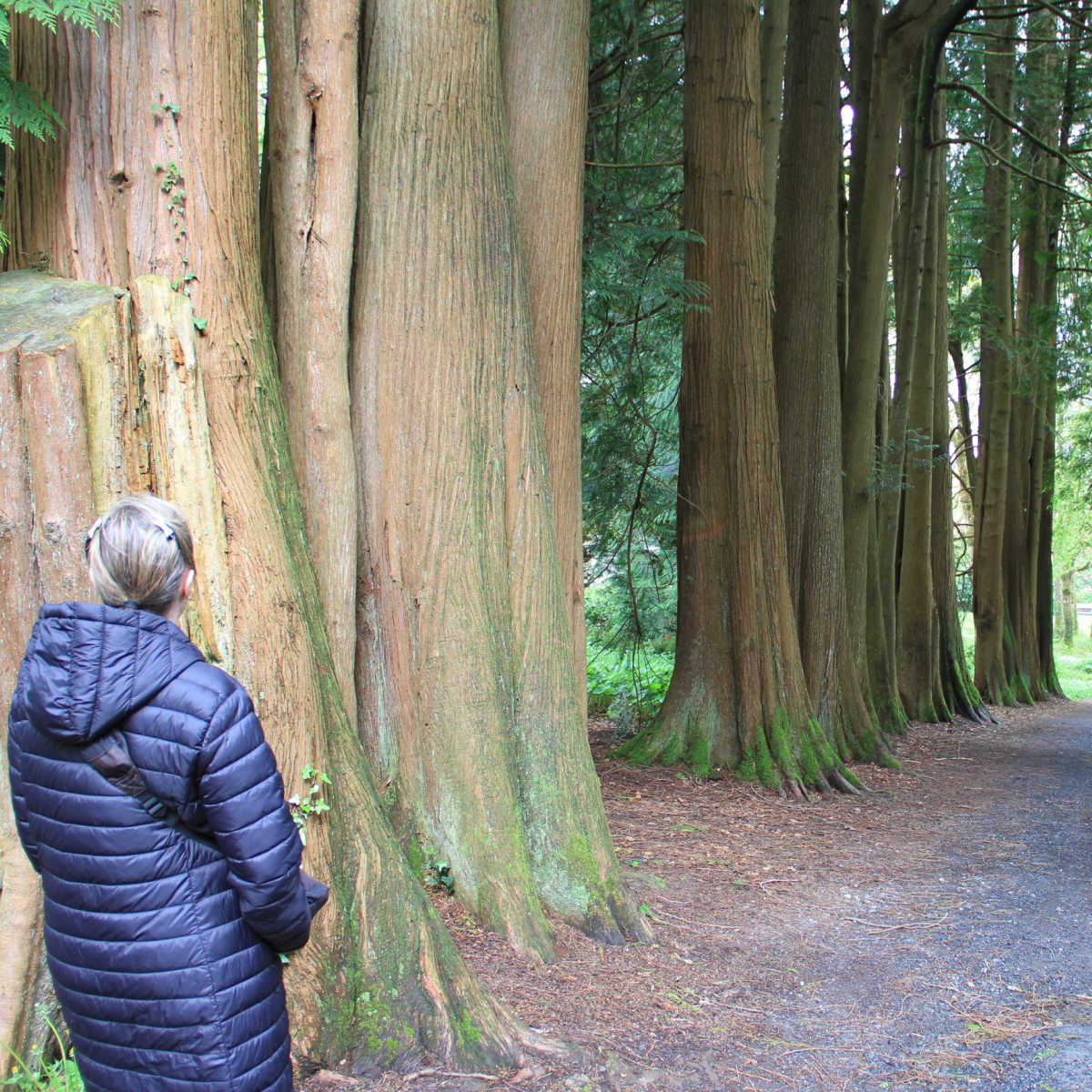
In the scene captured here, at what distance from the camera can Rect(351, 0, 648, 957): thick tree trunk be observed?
402 centimetres

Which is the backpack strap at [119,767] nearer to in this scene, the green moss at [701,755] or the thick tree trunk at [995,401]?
the green moss at [701,755]

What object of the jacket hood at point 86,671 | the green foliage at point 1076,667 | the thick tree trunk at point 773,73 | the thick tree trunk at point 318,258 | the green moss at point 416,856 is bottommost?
the green foliage at point 1076,667

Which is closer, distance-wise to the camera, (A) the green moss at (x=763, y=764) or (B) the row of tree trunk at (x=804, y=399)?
(A) the green moss at (x=763, y=764)

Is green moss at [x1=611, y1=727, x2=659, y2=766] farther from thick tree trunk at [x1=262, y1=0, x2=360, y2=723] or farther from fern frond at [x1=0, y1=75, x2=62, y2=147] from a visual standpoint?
fern frond at [x1=0, y1=75, x2=62, y2=147]

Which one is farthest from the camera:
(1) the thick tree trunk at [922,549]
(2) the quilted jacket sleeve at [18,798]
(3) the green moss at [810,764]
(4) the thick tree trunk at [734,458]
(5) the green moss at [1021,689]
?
(5) the green moss at [1021,689]

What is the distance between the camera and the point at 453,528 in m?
4.12

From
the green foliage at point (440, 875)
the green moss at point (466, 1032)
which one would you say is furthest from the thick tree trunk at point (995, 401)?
the green moss at point (466, 1032)

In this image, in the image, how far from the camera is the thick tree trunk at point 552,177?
16.5ft

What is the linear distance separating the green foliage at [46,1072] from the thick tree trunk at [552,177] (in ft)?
9.43

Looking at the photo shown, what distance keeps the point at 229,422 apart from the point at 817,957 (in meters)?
3.50

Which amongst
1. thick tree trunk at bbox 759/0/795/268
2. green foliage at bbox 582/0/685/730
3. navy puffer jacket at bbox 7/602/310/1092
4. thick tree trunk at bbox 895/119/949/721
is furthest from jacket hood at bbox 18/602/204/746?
thick tree trunk at bbox 895/119/949/721

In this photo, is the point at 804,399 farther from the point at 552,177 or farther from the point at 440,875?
the point at 440,875


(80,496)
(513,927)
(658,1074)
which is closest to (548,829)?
(513,927)

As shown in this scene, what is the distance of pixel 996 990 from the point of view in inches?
162
